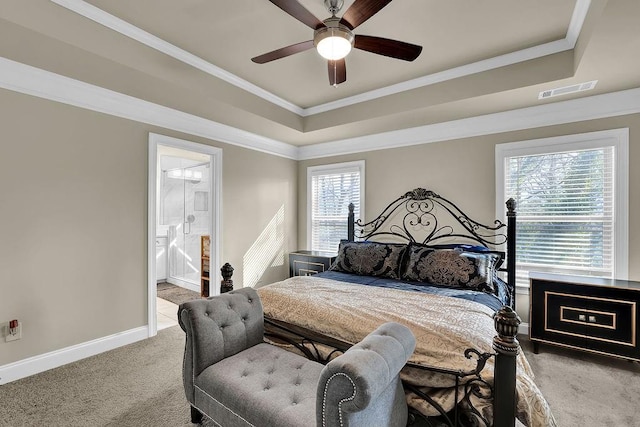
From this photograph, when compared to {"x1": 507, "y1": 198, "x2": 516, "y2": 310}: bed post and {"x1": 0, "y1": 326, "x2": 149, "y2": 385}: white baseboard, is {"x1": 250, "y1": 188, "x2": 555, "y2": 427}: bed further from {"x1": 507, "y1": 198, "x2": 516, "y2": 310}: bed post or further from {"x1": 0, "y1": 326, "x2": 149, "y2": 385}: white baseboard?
{"x1": 0, "y1": 326, "x2": 149, "y2": 385}: white baseboard

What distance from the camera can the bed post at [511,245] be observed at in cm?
313

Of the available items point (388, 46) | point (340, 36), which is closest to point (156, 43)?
point (340, 36)

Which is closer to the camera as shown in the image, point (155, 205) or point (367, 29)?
point (367, 29)

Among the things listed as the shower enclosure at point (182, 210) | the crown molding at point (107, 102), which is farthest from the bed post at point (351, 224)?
the shower enclosure at point (182, 210)

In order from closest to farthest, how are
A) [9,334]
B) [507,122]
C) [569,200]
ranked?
[9,334], [569,200], [507,122]

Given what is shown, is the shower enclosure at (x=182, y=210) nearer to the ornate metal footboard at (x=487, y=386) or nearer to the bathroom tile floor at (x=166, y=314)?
the bathroom tile floor at (x=166, y=314)

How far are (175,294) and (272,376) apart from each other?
162 inches

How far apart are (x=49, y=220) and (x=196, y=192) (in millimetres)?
3384

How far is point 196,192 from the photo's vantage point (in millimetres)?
5934

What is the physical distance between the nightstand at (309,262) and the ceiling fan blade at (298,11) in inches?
117

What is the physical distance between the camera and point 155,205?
3281mm

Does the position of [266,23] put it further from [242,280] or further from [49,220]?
[242,280]

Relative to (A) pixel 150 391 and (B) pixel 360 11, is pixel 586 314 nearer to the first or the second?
(B) pixel 360 11

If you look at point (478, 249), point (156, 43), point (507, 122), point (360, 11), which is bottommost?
point (478, 249)
